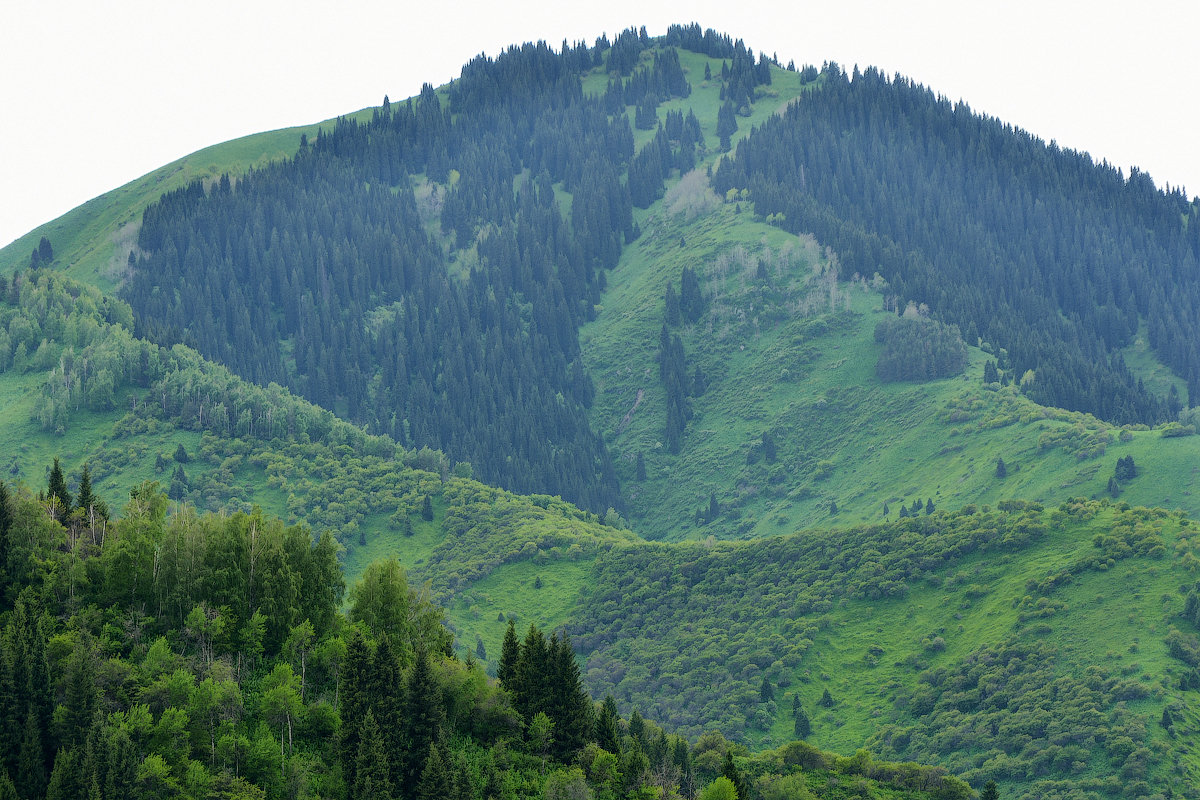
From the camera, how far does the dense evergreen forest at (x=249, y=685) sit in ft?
338

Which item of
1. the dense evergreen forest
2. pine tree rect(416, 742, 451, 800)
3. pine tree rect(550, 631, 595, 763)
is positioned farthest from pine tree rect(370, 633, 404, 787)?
Answer: pine tree rect(550, 631, 595, 763)

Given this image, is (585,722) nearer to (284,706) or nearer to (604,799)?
(604,799)

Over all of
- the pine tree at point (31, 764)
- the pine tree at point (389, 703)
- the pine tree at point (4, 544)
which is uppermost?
the pine tree at point (4, 544)

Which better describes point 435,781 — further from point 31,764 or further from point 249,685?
point 31,764

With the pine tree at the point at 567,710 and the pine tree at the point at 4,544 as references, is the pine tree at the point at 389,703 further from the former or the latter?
the pine tree at the point at 4,544

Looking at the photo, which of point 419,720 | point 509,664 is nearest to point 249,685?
point 419,720

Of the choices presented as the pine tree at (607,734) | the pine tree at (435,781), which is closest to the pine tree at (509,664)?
the pine tree at (607,734)

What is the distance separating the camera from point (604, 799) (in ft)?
379

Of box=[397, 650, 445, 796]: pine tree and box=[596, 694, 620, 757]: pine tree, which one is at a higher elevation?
box=[397, 650, 445, 796]: pine tree

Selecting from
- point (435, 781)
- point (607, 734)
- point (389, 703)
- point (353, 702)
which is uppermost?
point (353, 702)

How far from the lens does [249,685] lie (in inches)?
4616

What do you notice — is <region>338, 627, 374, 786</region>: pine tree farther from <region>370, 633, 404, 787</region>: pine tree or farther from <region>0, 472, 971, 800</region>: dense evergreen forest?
<region>370, 633, 404, 787</region>: pine tree

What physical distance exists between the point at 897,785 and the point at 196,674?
83811 millimetres

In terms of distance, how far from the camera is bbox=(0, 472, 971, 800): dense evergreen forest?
10306 centimetres
